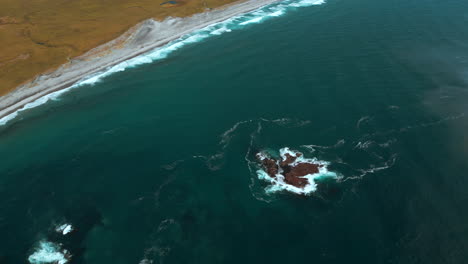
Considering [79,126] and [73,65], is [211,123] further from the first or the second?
[73,65]

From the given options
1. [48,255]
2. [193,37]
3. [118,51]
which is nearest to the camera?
[48,255]

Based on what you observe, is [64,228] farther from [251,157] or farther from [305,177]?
[305,177]

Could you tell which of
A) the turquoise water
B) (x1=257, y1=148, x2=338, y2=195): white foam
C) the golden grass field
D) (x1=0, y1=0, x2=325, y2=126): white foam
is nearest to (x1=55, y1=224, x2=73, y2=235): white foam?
the turquoise water

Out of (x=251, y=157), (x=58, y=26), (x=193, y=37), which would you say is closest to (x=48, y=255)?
(x=251, y=157)

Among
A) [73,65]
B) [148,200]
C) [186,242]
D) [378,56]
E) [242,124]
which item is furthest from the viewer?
[73,65]

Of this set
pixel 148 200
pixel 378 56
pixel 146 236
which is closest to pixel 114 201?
pixel 148 200
